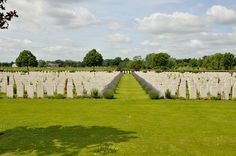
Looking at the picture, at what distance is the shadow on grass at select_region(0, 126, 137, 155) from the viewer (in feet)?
28.1

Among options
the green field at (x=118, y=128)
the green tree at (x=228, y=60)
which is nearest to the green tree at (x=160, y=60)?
the green tree at (x=228, y=60)

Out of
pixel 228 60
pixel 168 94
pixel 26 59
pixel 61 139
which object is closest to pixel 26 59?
pixel 26 59

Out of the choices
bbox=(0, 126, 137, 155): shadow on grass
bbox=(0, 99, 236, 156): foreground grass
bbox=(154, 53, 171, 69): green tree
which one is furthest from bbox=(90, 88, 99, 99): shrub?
bbox=(154, 53, 171, 69): green tree

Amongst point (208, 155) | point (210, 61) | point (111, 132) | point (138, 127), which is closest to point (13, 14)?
point (111, 132)

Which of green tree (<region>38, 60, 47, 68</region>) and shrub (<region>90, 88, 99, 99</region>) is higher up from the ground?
green tree (<region>38, 60, 47, 68</region>)

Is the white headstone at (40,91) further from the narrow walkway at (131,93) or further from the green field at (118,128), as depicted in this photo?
the narrow walkway at (131,93)

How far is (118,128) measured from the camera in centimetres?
1121

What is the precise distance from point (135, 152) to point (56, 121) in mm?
4882

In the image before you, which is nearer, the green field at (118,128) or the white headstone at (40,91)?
the green field at (118,128)

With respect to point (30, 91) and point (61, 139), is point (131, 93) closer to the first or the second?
point (30, 91)

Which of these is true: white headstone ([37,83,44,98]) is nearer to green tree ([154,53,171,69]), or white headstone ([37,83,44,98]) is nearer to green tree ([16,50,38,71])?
green tree ([16,50,38,71])

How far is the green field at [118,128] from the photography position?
8680 millimetres

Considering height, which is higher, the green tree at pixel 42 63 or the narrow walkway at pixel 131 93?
the green tree at pixel 42 63

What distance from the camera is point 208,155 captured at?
812cm
